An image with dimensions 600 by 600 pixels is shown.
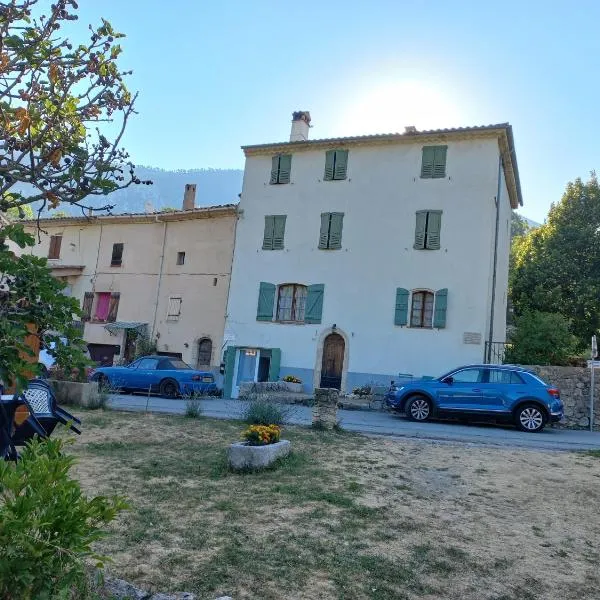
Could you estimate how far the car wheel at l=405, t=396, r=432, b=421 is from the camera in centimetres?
1412

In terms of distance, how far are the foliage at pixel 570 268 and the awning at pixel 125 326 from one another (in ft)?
56.2

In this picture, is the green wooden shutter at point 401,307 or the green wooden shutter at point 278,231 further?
the green wooden shutter at point 278,231

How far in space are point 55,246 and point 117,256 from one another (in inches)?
175

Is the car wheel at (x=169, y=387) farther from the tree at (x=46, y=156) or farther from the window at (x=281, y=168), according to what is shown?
the tree at (x=46, y=156)

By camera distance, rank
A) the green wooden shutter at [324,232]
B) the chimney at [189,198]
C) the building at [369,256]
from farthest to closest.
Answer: the chimney at [189,198], the green wooden shutter at [324,232], the building at [369,256]

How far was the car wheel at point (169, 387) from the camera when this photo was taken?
18.5m

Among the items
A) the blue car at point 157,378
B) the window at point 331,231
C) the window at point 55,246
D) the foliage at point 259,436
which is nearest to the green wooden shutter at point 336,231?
the window at point 331,231

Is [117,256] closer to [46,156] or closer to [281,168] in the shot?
[281,168]

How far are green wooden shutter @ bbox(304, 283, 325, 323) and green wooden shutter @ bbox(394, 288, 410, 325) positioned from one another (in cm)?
291

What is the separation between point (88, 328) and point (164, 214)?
671 centimetres

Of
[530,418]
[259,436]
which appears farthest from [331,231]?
[259,436]

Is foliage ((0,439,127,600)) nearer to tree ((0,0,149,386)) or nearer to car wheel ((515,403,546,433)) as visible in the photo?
tree ((0,0,149,386))

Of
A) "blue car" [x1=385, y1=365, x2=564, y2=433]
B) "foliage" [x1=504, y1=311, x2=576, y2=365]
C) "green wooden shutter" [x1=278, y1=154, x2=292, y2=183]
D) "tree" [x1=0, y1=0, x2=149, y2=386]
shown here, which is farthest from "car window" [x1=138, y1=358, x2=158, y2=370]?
"tree" [x1=0, y1=0, x2=149, y2=386]

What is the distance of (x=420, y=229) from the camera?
2052cm
